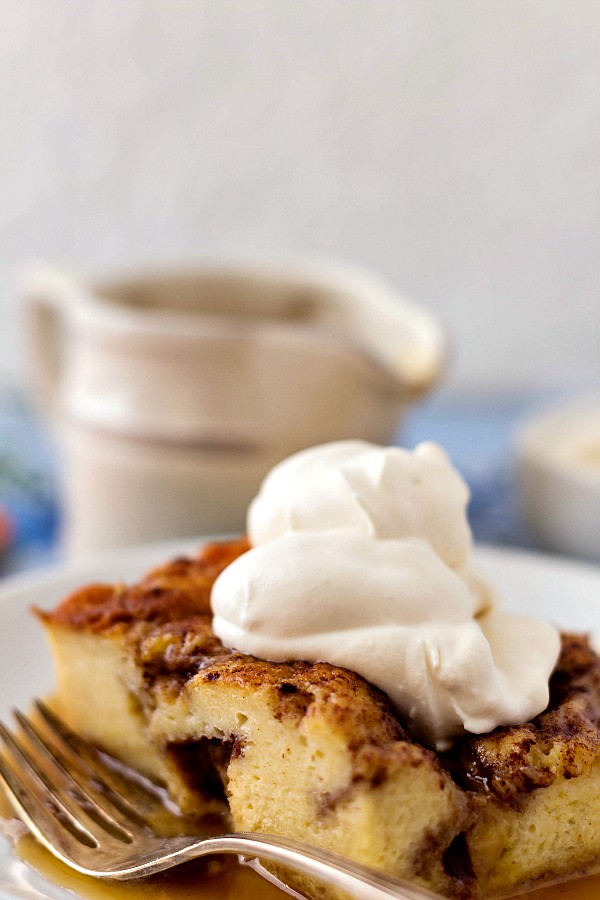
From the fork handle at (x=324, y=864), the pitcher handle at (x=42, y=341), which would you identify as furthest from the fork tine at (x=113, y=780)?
the pitcher handle at (x=42, y=341)

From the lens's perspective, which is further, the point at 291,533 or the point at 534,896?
the point at 291,533

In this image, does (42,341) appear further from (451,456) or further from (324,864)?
(324,864)

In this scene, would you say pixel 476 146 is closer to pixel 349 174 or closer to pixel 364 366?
pixel 349 174

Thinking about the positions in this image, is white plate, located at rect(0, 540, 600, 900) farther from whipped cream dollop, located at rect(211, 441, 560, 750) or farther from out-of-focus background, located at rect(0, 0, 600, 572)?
out-of-focus background, located at rect(0, 0, 600, 572)

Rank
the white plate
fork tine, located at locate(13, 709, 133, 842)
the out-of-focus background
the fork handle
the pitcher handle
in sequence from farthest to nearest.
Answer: the out-of-focus background < the pitcher handle < the white plate < fork tine, located at locate(13, 709, 133, 842) < the fork handle

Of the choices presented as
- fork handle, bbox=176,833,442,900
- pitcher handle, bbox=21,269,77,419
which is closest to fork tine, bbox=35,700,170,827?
fork handle, bbox=176,833,442,900

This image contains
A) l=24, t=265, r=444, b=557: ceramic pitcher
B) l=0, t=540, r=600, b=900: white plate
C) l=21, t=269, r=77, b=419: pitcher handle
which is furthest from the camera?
l=21, t=269, r=77, b=419: pitcher handle

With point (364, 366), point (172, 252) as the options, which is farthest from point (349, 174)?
point (364, 366)
